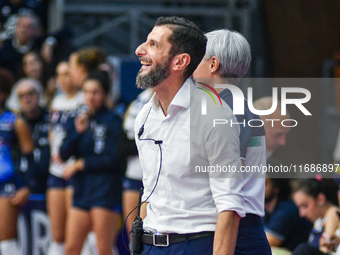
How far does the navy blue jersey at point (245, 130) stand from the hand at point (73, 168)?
2.52 metres

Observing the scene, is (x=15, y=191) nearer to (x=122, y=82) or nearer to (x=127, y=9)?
(x=122, y=82)

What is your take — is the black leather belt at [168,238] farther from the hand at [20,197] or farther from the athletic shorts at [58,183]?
the hand at [20,197]

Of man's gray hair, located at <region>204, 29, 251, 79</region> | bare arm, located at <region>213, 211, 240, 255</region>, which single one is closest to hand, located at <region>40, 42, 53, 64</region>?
man's gray hair, located at <region>204, 29, 251, 79</region>

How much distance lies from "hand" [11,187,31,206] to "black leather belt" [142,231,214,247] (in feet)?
10.5

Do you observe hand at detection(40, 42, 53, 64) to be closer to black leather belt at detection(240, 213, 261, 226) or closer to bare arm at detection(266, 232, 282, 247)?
bare arm at detection(266, 232, 282, 247)

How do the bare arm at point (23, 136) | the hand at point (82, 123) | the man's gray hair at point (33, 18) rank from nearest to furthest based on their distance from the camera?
the hand at point (82, 123) < the bare arm at point (23, 136) < the man's gray hair at point (33, 18)

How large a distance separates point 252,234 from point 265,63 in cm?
515

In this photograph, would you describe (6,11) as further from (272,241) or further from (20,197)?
(272,241)

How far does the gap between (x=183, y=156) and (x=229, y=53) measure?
60cm

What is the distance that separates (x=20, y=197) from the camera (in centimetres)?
520

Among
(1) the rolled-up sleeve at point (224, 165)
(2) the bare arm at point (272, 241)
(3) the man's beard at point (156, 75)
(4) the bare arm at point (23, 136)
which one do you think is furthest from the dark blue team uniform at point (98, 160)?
(1) the rolled-up sleeve at point (224, 165)

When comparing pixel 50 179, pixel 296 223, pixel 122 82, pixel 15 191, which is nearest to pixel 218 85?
pixel 296 223

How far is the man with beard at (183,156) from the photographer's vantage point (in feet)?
6.92

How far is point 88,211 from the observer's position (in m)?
4.66
